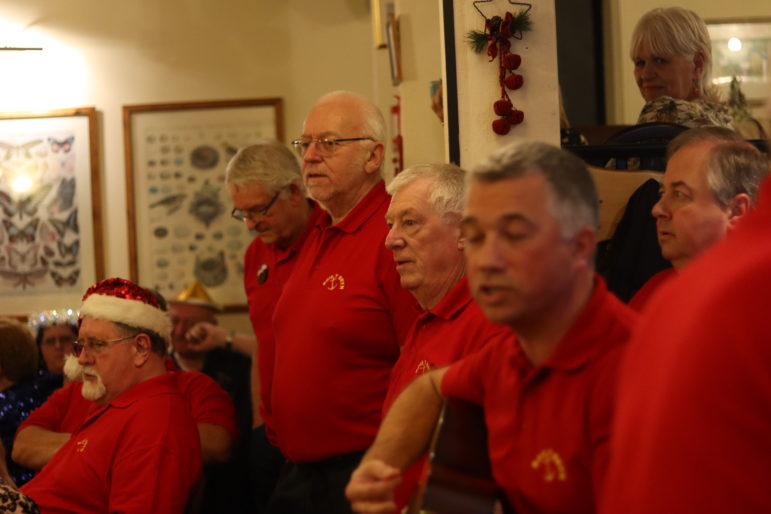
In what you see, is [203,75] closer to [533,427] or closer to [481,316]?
[481,316]

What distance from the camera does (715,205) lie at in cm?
217

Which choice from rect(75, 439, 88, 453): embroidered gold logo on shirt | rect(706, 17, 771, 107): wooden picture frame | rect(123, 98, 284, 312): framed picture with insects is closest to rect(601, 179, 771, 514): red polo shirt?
rect(75, 439, 88, 453): embroidered gold logo on shirt

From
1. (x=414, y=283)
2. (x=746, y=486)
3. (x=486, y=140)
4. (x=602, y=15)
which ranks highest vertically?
(x=602, y=15)

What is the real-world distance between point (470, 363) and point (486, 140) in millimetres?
1528

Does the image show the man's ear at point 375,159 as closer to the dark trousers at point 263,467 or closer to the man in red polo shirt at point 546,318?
the dark trousers at point 263,467

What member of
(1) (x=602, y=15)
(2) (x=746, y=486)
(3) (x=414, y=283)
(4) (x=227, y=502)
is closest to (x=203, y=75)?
(1) (x=602, y=15)

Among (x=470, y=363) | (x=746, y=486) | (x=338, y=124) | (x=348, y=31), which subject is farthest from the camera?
(x=348, y=31)

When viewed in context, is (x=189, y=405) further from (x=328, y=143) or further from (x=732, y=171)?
(x=732, y=171)

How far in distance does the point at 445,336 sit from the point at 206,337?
257 cm

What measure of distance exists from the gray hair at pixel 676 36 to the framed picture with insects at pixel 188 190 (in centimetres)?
326

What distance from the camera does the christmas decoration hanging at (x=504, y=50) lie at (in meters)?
2.96

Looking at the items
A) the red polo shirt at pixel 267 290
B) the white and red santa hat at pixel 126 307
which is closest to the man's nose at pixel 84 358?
the white and red santa hat at pixel 126 307

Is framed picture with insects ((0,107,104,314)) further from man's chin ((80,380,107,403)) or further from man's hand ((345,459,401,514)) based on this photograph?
man's hand ((345,459,401,514))

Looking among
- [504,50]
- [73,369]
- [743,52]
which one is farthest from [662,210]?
[743,52]
